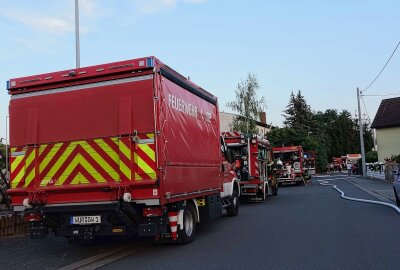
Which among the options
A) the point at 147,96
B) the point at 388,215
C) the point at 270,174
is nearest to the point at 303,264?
the point at 147,96

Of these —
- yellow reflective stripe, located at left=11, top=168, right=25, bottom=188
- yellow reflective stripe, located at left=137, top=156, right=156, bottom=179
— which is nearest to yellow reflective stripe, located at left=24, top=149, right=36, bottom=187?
yellow reflective stripe, located at left=11, top=168, right=25, bottom=188

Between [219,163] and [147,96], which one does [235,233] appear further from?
[147,96]

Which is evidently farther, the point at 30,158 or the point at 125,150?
the point at 30,158

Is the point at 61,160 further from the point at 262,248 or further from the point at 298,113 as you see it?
the point at 298,113

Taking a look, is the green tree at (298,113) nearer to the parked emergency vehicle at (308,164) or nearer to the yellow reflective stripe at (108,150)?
the parked emergency vehicle at (308,164)

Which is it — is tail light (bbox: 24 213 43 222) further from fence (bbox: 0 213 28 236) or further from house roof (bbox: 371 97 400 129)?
house roof (bbox: 371 97 400 129)

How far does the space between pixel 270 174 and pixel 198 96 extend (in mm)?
13857

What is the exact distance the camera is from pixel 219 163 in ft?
42.3

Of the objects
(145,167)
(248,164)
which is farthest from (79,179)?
(248,164)

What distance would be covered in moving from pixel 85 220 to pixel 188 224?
2468 mm

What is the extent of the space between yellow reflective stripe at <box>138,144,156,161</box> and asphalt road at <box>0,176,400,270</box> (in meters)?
1.84

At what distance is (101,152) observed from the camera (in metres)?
8.80

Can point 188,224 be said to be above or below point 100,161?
below

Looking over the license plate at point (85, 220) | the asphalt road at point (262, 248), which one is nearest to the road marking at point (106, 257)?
the asphalt road at point (262, 248)
